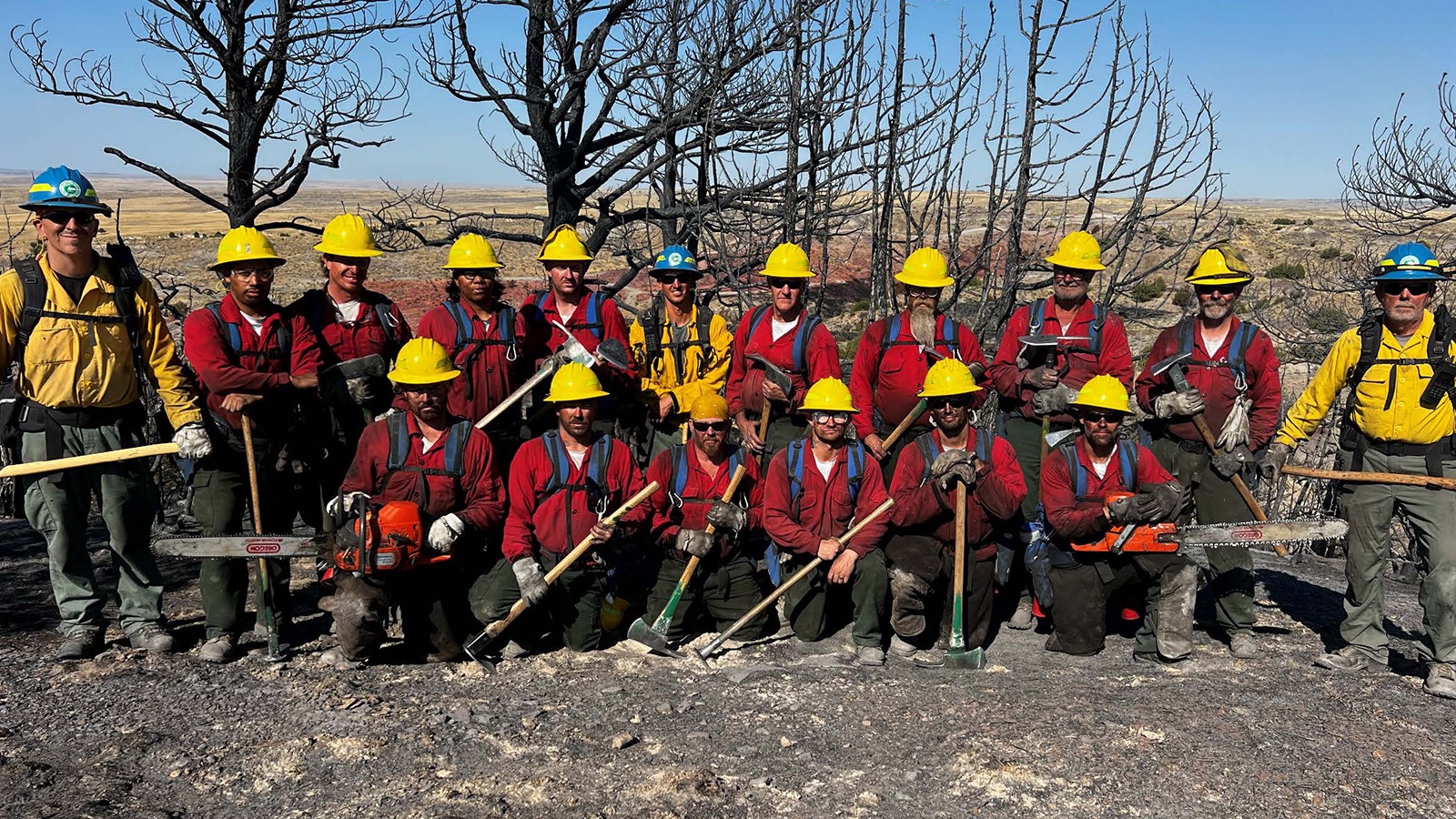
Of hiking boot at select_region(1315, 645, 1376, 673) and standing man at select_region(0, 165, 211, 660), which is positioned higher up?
standing man at select_region(0, 165, 211, 660)

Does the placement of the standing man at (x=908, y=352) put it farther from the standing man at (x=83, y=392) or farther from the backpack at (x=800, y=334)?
the standing man at (x=83, y=392)

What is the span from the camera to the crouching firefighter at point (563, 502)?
6.11 metres

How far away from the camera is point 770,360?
22.8 feet

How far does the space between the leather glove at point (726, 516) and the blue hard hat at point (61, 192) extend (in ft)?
12.2

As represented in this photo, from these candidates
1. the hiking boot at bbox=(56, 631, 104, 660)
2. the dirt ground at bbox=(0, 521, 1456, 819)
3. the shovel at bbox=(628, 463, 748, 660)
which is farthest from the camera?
the shovel at bbox=(628, 463, 748, 660)

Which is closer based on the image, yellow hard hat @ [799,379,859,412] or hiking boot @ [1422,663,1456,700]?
hiking boot @ [1422,663,1456,700]

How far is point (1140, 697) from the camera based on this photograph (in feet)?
18.5

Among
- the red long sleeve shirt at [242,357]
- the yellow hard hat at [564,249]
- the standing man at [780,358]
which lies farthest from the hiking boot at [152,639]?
the standing man at [780,358]

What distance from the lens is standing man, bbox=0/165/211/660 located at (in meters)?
5.62

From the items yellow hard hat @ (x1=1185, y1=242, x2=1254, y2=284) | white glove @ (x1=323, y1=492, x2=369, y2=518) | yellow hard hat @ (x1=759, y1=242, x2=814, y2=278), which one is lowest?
white glove @ (x1=323, y1=492, x2=369, y2=518)

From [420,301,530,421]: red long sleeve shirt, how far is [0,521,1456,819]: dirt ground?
1593 mm

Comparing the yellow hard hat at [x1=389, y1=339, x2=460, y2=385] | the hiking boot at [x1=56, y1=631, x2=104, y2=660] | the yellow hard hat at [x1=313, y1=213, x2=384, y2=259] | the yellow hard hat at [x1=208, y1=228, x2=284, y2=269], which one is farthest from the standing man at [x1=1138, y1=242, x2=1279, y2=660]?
the hiking boot at [x1=56, y1=631, x2=104, y2=660]

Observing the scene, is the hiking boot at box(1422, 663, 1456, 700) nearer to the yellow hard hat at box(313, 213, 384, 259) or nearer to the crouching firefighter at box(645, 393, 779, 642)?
the crouching firefighter at box(645, 393, 779, 642)

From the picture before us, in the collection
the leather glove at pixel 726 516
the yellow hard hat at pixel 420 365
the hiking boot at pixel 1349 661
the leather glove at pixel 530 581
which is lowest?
the hiking boot at pixel 1349 661
